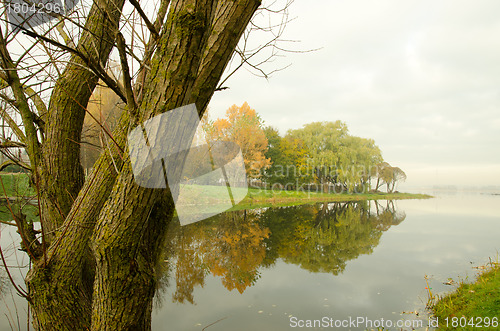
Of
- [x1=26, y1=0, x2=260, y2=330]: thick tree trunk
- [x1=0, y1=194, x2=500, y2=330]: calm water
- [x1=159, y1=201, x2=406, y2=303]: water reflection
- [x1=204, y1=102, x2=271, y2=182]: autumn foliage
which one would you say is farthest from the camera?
[x1=204, y1=102, x2=271, y2=182]: autumn foliage

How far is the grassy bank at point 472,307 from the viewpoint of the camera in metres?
3.99

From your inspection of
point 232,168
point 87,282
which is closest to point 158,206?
Answer: point 87,282

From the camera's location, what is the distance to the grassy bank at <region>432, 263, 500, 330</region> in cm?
399

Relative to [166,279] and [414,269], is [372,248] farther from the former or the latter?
[166,279]

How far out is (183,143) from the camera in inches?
57.9

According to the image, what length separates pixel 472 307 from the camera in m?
4.54

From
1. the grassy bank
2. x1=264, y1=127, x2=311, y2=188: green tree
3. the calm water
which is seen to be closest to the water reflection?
the calm water

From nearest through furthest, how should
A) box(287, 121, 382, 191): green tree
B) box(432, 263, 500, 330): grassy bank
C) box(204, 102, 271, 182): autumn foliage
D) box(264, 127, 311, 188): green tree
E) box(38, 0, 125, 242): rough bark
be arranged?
1. box(38, 0, 125, 242): rough bark
2. box(432, 263, 500, 330): grassy bank
3. box(204, 102, 271, 182): autumn foliage
4. box(264, 127, 311, 188): green tree
5. box(287, 121, 382, 191): green tree

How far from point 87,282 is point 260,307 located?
3745 mm

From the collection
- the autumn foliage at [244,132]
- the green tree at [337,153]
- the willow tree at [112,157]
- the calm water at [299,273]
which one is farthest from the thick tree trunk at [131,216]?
the green tree at [337,153]

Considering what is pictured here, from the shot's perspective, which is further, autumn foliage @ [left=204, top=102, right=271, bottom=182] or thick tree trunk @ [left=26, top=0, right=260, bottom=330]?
autumn foliage @ [left=204, top=102, right=271, bottom=182]

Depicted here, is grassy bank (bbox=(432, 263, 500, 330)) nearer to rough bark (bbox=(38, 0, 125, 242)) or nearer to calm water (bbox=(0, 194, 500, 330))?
calm water (bbox=(0, 194, 500, 330))

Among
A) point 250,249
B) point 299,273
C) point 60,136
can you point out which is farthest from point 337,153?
point 60,136

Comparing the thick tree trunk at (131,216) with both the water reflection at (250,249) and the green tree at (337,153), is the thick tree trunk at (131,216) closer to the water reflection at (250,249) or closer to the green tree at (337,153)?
the water reflection at (250,249)
